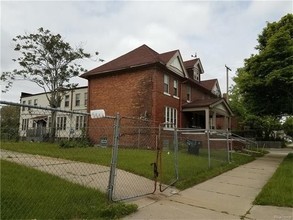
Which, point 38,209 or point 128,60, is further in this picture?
point 128,60

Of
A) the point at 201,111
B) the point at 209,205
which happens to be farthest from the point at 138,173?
the point at 201,111

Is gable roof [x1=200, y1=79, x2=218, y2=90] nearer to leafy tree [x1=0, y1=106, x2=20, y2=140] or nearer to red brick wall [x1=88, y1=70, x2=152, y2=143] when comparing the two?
red brick wall [x1=88, y1=70, x2=152, y2=143]

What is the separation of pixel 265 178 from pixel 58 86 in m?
22.2

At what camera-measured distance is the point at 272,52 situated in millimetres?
20172

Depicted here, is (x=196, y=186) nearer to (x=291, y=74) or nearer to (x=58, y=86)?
(x=291, y=74)

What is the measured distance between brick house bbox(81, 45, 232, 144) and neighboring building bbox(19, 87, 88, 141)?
24.1 ft

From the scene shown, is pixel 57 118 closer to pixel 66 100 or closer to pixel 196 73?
pixel 196 73

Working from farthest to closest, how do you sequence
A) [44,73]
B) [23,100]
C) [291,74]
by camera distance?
[23,100]
[44,73]
[291,74]

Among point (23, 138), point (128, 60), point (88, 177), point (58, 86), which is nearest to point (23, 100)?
point (58, 86)

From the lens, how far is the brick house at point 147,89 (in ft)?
73.1

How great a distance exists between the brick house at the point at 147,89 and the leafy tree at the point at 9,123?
16.2 meters

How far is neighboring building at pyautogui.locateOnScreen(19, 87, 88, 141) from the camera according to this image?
5363 mm

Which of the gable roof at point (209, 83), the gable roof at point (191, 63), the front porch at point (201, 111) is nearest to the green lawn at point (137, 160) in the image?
the front porch at point (201, 111)

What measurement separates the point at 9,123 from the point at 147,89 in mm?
17877
